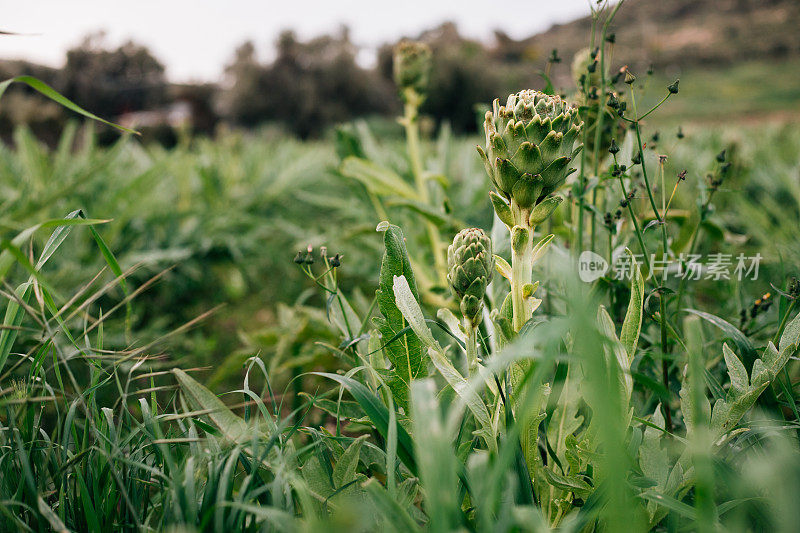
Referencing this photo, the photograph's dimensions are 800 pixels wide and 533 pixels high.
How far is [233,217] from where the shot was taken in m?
1.83

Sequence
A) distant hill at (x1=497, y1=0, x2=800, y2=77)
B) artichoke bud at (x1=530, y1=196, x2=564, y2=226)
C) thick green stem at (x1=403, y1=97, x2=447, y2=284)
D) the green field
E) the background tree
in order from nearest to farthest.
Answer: the green field
artichoke bud at (x1=530, y1=196, x2=564, y2=226)
thick green stem at (x1=403, y1=97, x2=447, y2=284)
the background tree
distant hill at (x1=497, y1=0, x2=800, y2=77)

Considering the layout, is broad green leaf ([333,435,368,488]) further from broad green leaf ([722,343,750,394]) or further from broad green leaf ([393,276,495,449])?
broad green leaf ([722,343,750,394])

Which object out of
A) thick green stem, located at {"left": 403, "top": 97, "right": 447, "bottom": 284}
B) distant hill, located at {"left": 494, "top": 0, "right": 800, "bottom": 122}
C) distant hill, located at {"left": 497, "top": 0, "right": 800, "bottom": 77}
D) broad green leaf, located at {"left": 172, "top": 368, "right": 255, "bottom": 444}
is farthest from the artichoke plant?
distant hill, located at {"left": 497, "top": 0, "right": 800, "bottom": 77}

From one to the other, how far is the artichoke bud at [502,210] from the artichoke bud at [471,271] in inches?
1.1

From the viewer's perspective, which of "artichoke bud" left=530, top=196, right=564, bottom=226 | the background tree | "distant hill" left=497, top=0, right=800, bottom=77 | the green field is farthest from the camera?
"distant hill" left=497, top=0, right=800, bottom=77

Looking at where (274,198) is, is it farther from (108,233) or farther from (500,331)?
(500,331)

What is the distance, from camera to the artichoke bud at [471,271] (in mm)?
442

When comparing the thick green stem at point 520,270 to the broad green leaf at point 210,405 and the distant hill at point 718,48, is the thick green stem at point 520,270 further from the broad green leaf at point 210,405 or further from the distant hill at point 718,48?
the distant hill at point 718,48

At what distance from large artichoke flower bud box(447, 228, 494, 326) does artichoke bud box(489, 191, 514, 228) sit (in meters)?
0.03

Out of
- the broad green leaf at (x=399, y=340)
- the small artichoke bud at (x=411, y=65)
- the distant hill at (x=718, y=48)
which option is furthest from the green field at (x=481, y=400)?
the distant hill at (x=718, y=48)

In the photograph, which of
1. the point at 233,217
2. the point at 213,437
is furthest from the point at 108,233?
the point at 213,437

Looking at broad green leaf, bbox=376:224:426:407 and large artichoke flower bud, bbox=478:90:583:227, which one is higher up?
large artichoke flower bud, bbox=478:90:583:227

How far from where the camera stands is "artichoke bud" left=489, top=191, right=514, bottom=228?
0.46 meters

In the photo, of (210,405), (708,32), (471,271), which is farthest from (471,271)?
(708,32)
